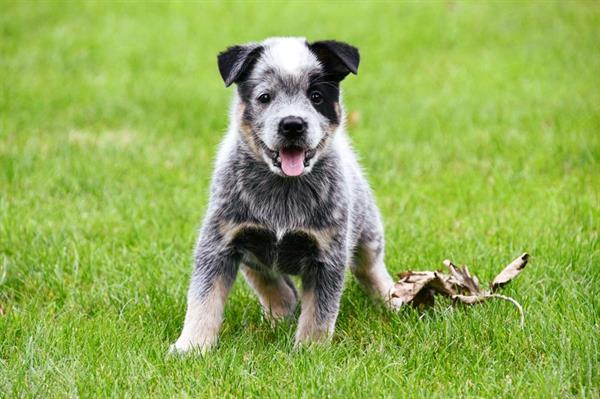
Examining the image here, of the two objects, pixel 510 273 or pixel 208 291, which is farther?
pixel 510 273

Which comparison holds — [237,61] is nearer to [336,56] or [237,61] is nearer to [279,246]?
[336,56]

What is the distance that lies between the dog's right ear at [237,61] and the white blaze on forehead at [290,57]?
2.5 inches

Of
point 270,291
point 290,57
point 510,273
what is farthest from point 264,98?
point 510,273

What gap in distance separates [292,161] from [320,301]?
702mm

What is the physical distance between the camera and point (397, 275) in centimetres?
520

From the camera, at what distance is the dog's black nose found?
13.3 ft

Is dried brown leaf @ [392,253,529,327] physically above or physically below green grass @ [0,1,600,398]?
above

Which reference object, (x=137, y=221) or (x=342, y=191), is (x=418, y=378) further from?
(x=137, y=221)

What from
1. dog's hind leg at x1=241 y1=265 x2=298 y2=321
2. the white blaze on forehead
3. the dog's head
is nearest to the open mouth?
the dog's head

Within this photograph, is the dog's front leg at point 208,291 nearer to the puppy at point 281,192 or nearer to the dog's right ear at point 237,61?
the puppy at point 281,192

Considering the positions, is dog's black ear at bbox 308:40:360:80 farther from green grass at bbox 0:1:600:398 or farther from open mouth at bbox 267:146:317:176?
green grass at bbox 0:1:600:398

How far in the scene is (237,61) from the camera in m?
4.32

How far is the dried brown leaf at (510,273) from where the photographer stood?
4.69 metres

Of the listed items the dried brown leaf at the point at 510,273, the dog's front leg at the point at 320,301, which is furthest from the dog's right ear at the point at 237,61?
the dried brown leaf at the point at 510,273
